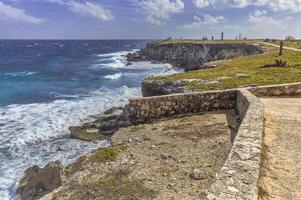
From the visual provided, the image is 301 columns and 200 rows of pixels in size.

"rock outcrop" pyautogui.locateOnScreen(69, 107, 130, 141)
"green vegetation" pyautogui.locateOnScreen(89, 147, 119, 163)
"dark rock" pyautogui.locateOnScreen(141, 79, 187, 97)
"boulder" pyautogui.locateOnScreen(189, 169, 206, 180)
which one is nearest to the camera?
"boulder" pyautogui.locateOnScreen(189, 169, 206, 180)

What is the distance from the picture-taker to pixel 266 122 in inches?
359

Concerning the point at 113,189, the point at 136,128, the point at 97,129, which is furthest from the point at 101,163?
the point at 97,129

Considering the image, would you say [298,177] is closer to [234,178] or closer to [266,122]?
[234,178]

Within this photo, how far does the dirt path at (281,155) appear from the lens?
543cm

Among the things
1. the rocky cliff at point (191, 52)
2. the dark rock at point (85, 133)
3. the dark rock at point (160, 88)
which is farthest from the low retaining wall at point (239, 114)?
the rocky cliff at point (191, 52)

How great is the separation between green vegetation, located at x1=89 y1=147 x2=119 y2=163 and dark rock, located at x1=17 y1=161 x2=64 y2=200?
5311 millimetres

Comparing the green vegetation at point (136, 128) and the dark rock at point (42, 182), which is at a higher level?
the green vegetation at point (136, 128)

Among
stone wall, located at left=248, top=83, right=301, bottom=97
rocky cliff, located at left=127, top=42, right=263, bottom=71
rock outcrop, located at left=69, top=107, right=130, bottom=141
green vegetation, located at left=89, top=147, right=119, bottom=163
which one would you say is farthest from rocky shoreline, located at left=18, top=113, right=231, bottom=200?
rocky cliff, located at left=127, top=42, right=263, bottom=71

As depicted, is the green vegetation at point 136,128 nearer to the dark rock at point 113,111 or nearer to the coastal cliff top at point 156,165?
the coastal cliff top at point 156,165

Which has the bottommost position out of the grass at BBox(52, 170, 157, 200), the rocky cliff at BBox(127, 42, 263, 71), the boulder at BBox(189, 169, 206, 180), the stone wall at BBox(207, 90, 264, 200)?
the rocky cliff at BBox(127, 42, 263, 71)

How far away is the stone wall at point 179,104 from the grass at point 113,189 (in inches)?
196

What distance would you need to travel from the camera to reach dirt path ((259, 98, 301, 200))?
17.8 ft

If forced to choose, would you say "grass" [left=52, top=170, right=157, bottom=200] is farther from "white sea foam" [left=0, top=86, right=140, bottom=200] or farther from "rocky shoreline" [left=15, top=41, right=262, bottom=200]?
"white sea foam" [left=0, top=86, right=140, bottom=200]

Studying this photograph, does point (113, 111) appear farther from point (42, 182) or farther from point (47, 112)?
point (42, 182)
